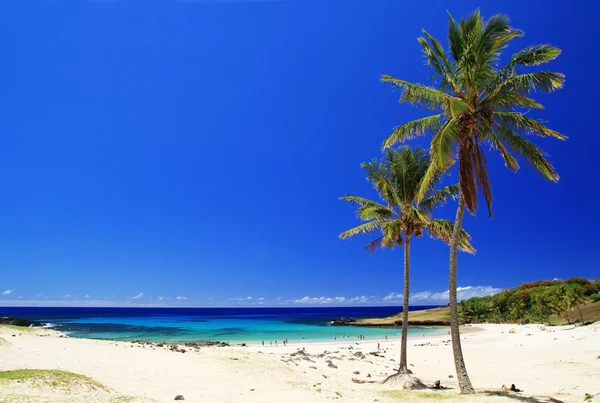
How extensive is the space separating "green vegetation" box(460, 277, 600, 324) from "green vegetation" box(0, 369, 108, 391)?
184 ft

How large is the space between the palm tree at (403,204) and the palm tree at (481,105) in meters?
4.46

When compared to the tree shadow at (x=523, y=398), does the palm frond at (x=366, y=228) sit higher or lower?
higher

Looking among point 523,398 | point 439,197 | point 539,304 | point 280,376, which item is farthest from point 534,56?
point 539,304

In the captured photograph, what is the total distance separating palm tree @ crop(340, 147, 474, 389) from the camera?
60.2 ft

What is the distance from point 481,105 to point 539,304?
6294cm

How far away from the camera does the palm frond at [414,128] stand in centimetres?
1435

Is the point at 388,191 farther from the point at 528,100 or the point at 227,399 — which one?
the point at 227,399

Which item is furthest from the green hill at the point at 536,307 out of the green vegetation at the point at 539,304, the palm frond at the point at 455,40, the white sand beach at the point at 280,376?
the palm frond at the point at 455,40

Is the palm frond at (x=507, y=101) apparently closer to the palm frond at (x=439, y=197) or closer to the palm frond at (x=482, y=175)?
the palm frond at (x=482, y=175)

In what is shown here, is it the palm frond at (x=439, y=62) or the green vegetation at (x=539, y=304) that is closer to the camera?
the palm frond at (x=439, y=62)

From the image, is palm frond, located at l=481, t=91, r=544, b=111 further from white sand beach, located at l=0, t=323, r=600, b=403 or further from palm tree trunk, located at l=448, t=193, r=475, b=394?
white sand beach, located at l=0, t=323, r=600, b=403

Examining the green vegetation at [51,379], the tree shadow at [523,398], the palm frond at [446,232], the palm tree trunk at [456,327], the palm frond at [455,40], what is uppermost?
the palm frond at [455,40]

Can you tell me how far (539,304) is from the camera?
63594 mm

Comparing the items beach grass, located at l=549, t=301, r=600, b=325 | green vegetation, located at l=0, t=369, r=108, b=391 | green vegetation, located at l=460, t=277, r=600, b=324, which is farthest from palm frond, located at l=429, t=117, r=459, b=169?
beach grass, located at l=549, t=301, r=600, b=325
